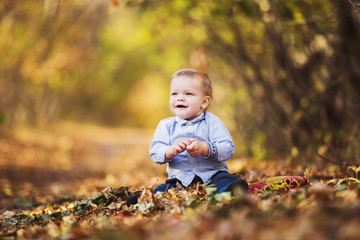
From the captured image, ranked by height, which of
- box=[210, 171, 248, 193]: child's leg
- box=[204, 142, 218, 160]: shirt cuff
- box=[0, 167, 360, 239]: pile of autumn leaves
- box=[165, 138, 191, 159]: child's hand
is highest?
box=[165, 138, 191, 159]: child's hand

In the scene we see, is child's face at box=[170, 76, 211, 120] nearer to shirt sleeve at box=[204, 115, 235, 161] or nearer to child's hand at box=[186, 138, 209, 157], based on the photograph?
shirt sleeve at box=[204, 115, 235, 161]

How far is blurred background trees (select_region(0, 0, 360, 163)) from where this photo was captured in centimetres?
528

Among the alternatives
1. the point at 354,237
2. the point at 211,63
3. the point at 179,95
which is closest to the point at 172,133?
the point at 179,95

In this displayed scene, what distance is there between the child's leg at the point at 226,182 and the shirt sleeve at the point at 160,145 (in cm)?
43

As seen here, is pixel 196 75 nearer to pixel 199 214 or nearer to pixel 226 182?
pixel 226 182

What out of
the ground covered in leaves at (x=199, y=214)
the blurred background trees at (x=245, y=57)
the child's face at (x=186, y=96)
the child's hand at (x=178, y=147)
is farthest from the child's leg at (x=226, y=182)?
the blurred background trees at (x=245, y=57)

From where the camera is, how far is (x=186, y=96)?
3.24 metres

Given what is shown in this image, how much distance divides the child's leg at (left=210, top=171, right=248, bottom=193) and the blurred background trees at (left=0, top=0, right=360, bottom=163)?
1.40 m

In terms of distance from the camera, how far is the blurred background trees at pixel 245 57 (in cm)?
528

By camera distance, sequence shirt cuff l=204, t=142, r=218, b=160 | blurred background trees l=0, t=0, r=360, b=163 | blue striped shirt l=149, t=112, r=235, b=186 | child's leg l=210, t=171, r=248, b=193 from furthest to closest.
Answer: blurred background trees l=0, t=0, r=360, b=163 → blue striped shirt l=149, t=112, r=235, b=186 → shirt cuff l=204, t=142, r=218, b=160 → child's leg l=210, t=171, r=248, b=193

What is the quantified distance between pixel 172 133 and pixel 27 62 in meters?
9.63

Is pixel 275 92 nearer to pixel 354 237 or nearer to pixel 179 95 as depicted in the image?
pixel 179 95

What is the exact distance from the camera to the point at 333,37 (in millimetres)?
5391

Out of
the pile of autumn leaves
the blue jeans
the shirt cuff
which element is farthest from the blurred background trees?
the pile of autumn leaves
